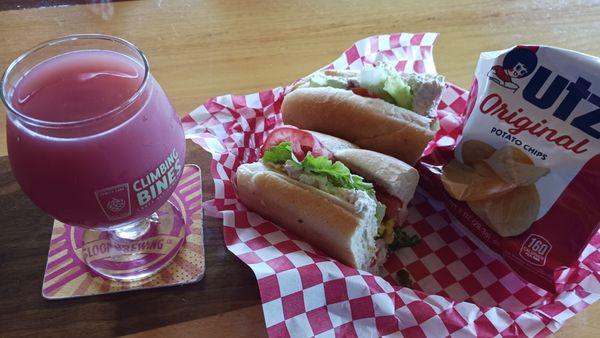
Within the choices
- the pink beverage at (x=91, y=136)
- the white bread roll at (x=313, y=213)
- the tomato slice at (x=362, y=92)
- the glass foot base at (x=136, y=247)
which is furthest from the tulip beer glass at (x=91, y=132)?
the tomato slice at (x=362, y=92)

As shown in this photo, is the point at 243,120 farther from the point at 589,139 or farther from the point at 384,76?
the point at 589,139

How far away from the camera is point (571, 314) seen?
3.44 ft

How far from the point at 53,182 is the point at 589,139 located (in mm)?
969

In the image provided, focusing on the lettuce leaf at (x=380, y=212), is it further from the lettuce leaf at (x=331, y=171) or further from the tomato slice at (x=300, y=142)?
the tomato slice at (x=300, y=142)

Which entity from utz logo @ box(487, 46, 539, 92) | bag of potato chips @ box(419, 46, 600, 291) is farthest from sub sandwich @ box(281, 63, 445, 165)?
utz logo @ box(487, 46, 539, 92)

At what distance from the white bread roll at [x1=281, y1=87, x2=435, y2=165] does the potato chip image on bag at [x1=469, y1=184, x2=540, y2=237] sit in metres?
0.21

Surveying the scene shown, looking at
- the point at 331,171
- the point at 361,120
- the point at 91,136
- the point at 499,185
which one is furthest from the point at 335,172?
the point at 91,136

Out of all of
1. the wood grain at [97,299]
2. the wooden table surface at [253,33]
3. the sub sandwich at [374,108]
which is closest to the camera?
the wood grain at [97,299]

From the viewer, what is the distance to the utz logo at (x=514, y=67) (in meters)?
1.05

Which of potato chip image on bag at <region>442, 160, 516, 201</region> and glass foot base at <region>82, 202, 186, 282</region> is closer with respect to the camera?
glass foot base at <region>82, 202, 186, 282</region>

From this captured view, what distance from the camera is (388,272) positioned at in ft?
3.95

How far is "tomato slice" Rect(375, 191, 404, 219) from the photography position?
3.98 feet

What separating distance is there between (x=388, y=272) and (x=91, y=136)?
71 cm

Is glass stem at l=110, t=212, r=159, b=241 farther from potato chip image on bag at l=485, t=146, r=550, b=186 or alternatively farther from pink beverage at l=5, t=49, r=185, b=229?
potato chip image on bag at l=485, t=146, r=550, b=186
